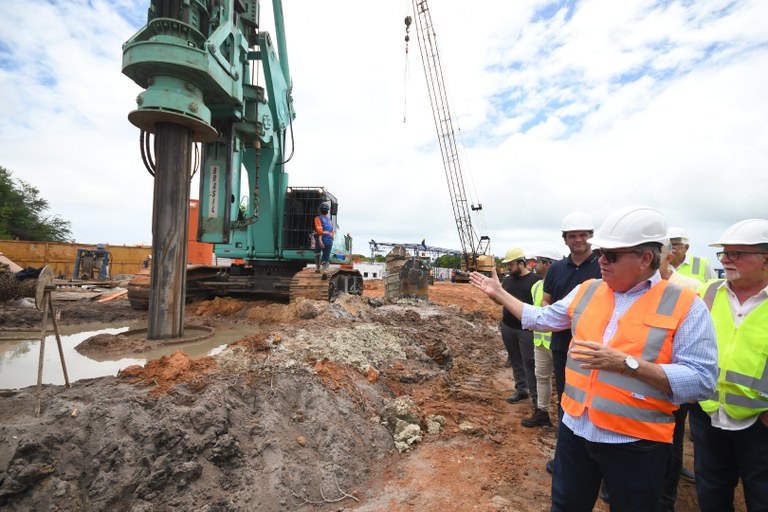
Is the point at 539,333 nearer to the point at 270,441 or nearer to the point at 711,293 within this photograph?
the point at 711,293

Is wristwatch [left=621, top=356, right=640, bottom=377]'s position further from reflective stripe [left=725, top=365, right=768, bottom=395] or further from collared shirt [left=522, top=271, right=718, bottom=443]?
reflective stripe [left=725, top=365, right=768, bottom=395]

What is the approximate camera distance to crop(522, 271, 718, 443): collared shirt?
1.69 metres

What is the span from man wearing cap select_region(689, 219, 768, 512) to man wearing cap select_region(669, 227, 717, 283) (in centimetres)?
206

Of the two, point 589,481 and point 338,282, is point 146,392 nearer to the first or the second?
point 589,481

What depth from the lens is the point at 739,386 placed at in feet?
7.48

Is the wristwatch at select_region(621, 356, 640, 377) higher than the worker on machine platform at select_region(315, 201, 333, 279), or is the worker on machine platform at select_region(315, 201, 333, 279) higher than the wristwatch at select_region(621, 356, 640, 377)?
the worker on machine platform at select_region(315, 201, 333, 279)

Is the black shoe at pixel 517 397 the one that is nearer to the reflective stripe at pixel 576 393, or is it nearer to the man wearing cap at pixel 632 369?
the man wearing cap at pixel 632 369

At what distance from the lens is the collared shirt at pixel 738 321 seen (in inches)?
90.2

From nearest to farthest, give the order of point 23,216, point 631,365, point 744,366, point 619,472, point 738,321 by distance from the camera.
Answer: point 631,365 → point 619,472 → point 744,366 → point 738,321 → point 23,216

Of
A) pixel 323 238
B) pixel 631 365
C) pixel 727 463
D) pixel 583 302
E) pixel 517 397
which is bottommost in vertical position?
pixel 517 397

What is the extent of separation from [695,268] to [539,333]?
1.79m

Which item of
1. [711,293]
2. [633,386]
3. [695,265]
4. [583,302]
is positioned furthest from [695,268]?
[633,386]

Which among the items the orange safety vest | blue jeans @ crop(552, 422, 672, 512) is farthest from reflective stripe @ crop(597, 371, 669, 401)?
blue jeans @ crop(552, 422, 672, 512)

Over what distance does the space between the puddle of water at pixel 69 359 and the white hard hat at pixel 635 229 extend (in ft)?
14.9
